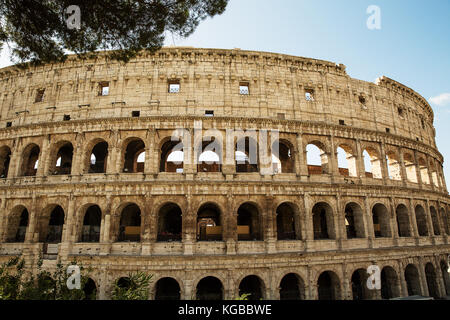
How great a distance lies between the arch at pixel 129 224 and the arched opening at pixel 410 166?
22.5 meters

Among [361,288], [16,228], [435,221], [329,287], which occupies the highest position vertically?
[435,221]

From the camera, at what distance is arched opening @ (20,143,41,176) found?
59.6ft

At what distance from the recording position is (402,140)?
69.9 feet

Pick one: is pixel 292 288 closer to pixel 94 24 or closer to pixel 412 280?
pixel 412 280

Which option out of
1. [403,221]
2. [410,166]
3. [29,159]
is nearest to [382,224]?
[403,221]

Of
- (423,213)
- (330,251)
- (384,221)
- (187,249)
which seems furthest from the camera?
(423,213)

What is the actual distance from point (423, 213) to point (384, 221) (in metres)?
5.08

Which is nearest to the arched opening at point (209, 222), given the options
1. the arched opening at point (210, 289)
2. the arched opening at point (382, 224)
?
the arched opening at point (210, 289)

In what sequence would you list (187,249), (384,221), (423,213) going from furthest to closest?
(423,213)
(384,221)
(187,249)

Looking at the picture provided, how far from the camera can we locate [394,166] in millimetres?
21547

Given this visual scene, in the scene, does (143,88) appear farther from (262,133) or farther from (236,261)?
(236,261)

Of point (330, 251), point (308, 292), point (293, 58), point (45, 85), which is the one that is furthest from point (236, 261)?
point (45, 85)

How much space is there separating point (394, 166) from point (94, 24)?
23236 millimetres

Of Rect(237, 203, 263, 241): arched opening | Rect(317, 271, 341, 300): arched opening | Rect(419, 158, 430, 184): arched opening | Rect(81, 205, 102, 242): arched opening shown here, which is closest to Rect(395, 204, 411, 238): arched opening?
Rect(419, 158, 430, 184): arched opening
